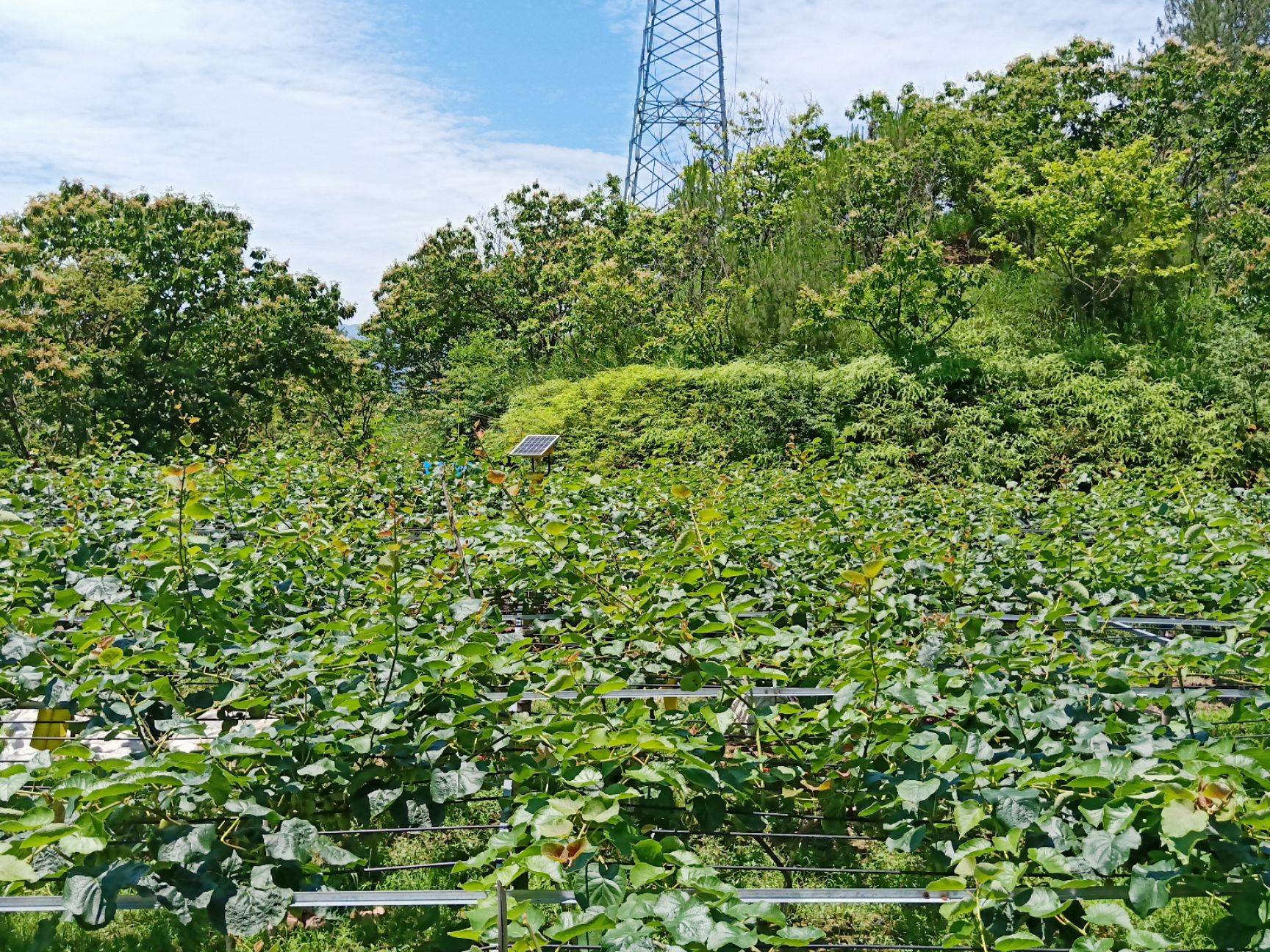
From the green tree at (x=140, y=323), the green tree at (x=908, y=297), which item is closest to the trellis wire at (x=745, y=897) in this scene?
the green tree at (x=908, y=297)

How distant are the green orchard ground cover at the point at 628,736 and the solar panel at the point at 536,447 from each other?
285 centimetres

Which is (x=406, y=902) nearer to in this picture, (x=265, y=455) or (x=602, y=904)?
(x=602, y=904)

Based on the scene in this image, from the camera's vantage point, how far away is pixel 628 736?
1.63 m

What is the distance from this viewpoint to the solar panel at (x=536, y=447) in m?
6.44

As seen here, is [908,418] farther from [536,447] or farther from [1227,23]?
[1227,23]

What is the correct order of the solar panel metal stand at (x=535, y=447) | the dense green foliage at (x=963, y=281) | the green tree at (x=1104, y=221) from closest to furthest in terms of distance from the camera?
the solar panel metal stand at (x=535, y=447), the dense green foliage at (x=963, y=281), the green tree at (x=1104, y=221)

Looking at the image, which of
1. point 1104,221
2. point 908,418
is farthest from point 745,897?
point 1104,221

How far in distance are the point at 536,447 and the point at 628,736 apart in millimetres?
5096

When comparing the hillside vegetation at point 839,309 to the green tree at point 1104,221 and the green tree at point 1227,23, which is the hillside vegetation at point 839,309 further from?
the green tree at point 1227,23

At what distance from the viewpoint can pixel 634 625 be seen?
2.42 meters

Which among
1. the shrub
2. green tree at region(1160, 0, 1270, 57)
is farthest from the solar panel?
green tree at region(1160, 0, 1270, 57)

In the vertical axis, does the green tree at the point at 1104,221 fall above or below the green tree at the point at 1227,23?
below

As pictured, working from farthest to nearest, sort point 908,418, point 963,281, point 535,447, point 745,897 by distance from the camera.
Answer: point 963,281 < point 908,418 < point 535,447 < point 745,897

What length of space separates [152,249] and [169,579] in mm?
12039
